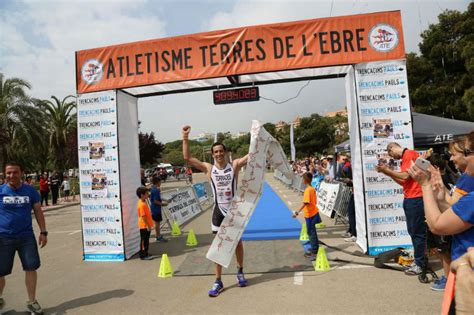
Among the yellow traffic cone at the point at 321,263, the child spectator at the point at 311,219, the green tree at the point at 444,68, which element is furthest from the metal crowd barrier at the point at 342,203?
the green tree at the point at 444,68

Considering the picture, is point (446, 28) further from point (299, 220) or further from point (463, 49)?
point (299, 220)

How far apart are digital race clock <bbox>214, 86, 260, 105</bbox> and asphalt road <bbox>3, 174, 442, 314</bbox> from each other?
3466mm

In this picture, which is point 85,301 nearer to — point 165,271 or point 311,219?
point 165,271

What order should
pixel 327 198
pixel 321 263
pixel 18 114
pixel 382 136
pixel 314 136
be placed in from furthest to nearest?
pixel 314 136
pixel 18 114
pixel 327 198
pixel 382 136
pixel 321 263

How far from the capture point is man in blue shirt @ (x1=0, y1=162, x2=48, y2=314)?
4.37m

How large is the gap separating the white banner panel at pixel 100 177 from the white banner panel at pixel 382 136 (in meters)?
5.18

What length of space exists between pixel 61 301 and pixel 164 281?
5.02 ft

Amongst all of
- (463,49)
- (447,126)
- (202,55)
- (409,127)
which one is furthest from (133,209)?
(463,49)

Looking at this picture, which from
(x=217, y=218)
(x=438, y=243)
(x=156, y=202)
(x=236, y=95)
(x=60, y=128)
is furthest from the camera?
(x=60, y=128)

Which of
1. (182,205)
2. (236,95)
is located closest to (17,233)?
(236,95)

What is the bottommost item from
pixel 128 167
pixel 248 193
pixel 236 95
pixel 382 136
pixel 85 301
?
pixel 85 301

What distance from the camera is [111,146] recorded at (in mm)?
7137

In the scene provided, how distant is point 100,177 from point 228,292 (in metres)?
4.05

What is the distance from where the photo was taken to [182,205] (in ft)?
39.6
